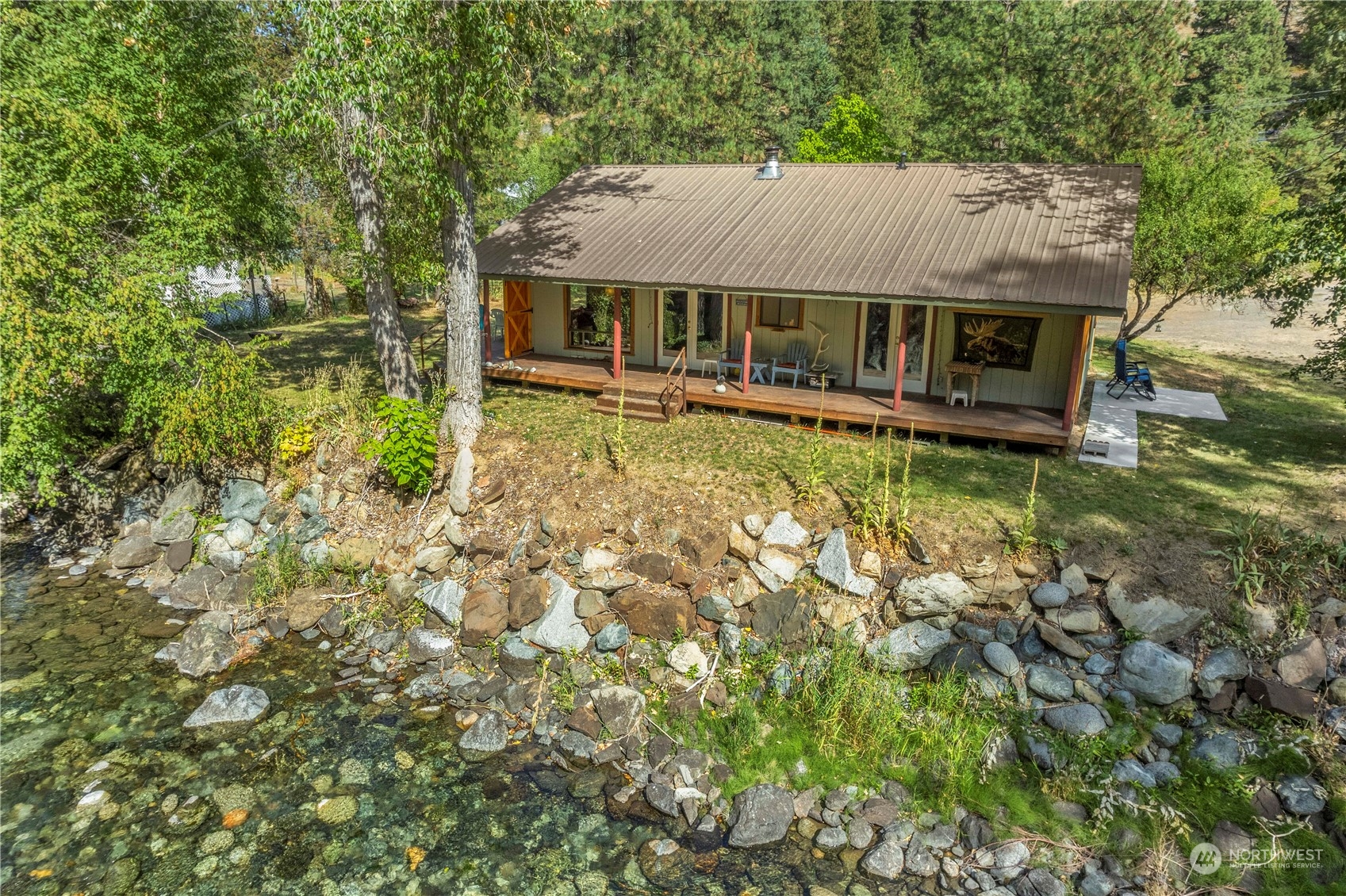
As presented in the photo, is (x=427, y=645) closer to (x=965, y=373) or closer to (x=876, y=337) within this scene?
(x=876, y=337)

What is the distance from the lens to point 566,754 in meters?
8.09

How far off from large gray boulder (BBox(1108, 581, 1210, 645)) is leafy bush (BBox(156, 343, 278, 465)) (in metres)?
12.6

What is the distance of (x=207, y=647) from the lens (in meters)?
9.44

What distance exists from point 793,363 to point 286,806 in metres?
10.8

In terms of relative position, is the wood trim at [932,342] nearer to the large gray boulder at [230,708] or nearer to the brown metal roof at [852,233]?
the brown metal roof at [852,233]

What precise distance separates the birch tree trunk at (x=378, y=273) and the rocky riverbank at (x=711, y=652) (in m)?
2.33

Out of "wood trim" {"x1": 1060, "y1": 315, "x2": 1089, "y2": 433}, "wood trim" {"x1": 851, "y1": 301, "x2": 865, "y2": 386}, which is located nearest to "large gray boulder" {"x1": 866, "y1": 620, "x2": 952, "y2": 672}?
"wood trim" {"x1": 1060, "y1": 315, "x2": 1089, "y2": 433}

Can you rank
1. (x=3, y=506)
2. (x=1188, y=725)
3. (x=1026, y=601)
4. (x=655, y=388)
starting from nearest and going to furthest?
(x=1188, y=725), (x=1026, y=601), (x=3, y=506), (x=655, y=388)

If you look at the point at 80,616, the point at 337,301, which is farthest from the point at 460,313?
the point at 337,301

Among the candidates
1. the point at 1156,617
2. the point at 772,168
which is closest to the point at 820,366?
the point at 772,168

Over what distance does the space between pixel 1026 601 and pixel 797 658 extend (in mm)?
2786

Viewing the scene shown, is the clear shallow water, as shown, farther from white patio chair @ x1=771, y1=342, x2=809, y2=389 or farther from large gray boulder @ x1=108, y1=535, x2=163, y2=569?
white patio chair @ x1=771, y1=342, x2=809, y2=389

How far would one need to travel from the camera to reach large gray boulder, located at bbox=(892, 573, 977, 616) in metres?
8.88

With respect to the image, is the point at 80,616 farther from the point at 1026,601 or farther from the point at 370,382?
the point at 1026,601
